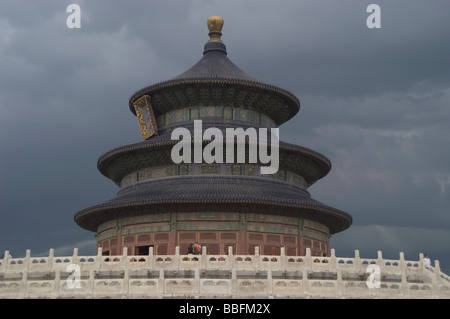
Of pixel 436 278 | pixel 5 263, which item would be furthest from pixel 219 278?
pixel 5 263

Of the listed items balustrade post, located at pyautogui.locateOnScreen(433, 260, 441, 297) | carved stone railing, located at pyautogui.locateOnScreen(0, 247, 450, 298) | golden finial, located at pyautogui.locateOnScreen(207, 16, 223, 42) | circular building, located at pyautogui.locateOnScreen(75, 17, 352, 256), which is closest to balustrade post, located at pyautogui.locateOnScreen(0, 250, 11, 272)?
carved stone railing, located at pyautogui.locateOnScreen(0, 247, 450, 298)

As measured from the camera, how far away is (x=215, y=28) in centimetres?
4953

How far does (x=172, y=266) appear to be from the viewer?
2647 centimetres

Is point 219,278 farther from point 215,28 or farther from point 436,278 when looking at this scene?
point 215,28

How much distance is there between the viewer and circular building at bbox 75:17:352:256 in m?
37.7

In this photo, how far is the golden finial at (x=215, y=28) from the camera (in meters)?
49.2

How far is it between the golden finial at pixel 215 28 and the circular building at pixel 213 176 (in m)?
2.92

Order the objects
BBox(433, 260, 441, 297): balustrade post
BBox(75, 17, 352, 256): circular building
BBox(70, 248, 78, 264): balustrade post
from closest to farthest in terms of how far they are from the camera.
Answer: BBox(433, 260, 441, 297): balustrade post → BBox(70, 248, 78, 264): balustrade post → BBox(75, 17, 352, 256): circular building

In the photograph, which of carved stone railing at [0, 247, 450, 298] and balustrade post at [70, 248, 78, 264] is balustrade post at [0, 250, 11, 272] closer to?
carved stone railing at [0, 247, 450, 298]

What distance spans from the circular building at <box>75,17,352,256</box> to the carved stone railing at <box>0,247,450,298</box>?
10.2m

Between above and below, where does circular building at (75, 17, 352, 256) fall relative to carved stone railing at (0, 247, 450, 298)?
above
